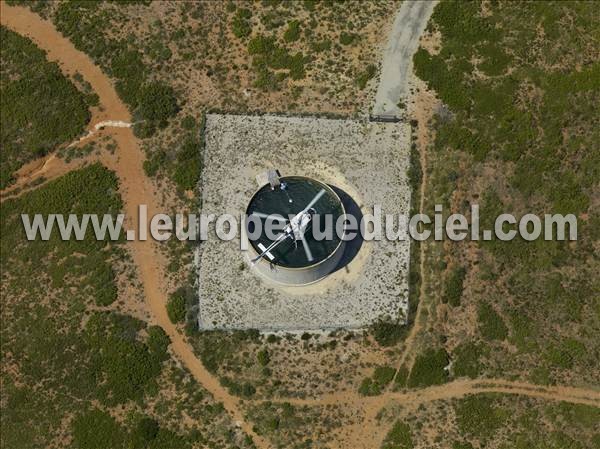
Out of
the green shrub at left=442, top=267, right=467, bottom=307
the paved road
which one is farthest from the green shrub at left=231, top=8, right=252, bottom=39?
the green shrub at left=442, top=267, right=467, bottom=307

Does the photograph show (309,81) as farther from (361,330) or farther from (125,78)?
(361,330)

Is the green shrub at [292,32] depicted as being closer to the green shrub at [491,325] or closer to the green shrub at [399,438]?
the green shrub at [491,325]

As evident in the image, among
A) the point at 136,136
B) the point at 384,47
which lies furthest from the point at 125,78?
the point at 384,47

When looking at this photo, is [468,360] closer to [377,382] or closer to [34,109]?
[377,382]

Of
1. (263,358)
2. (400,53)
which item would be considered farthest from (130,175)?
(400,53)

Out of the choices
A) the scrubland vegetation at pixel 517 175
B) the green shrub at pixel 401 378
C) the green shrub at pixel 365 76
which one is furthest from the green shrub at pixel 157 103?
the green shrub at pixel 401 378

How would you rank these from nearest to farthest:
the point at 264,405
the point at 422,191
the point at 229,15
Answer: the point at 264,405 → the point at 422,191 → the point at 229,15

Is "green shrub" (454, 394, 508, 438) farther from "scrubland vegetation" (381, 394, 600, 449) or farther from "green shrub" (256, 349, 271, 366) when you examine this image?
"green shrub" (256, 349, 271, 366)
